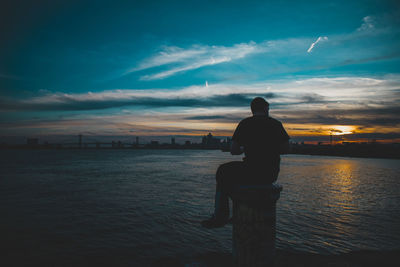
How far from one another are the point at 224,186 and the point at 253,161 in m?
0.47

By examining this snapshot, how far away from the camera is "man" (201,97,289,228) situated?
297 centimetres

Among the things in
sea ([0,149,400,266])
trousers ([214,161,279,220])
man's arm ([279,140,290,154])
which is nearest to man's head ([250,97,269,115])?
man's arm ([279,140,290,154])

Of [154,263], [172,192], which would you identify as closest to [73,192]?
[172,192]

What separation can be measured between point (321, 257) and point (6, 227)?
8.83m

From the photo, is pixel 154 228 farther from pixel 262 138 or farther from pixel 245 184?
pixel 262 138

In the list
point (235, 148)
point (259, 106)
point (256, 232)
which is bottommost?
point (256, 232)

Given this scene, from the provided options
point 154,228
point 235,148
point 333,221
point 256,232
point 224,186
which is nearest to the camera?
point 256,232

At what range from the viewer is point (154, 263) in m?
5.15

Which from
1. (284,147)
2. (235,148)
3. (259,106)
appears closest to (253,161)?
(235,148)

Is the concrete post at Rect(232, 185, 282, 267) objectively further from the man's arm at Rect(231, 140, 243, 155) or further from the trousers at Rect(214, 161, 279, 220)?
the man's arm at Rect(231, 140, 243, 155)

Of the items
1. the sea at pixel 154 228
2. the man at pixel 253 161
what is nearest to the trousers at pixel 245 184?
the man at pixel 253 161

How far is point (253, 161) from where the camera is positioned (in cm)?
302

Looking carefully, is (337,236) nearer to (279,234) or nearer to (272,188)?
(279,234)

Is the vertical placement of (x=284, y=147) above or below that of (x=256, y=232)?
above
